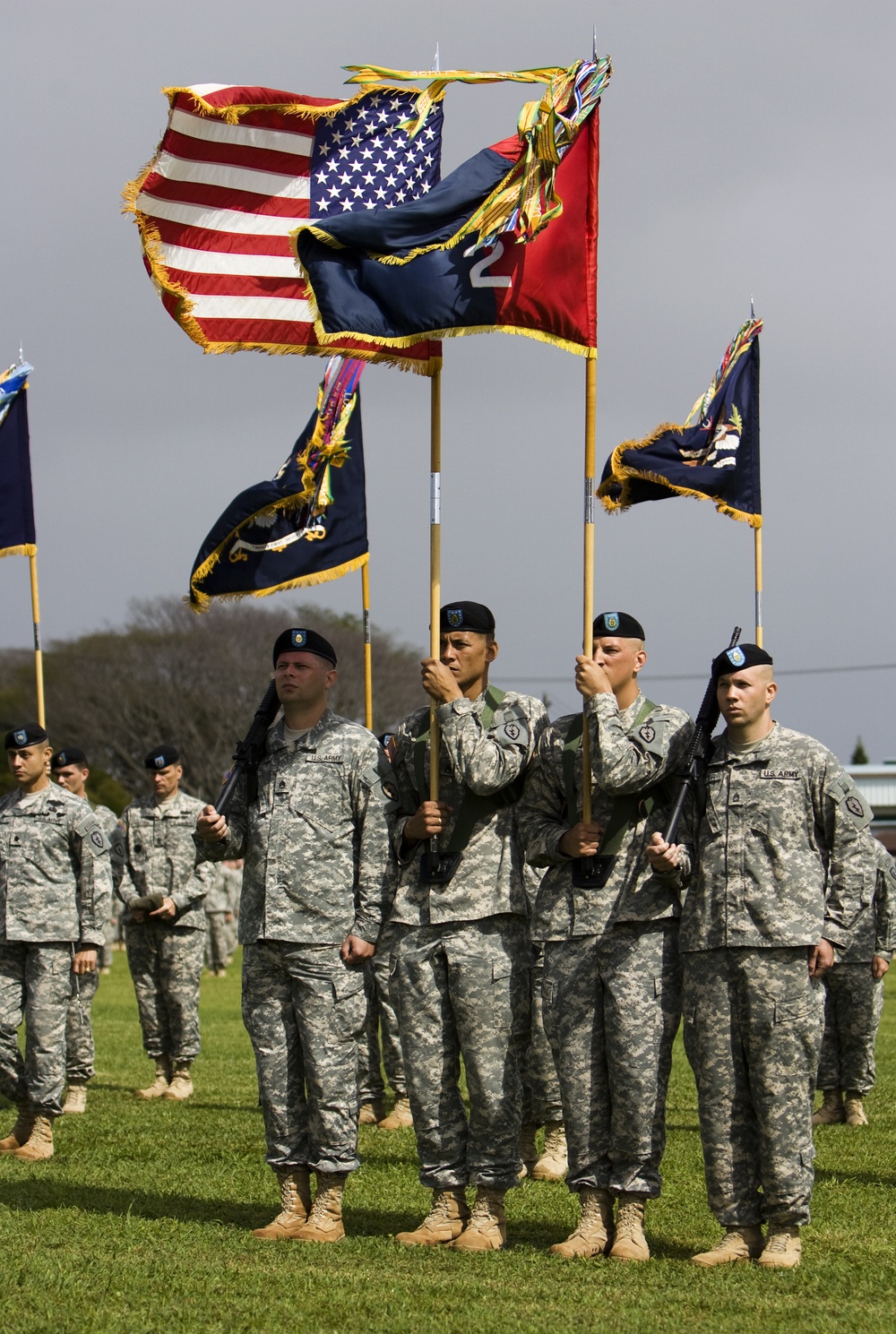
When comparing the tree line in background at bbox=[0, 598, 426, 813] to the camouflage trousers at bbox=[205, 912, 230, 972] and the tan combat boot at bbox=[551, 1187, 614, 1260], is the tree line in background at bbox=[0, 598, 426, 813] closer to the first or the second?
the camouflage trousers at bbox=[205, 912, 230, 972]

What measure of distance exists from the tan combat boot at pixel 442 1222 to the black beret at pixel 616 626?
260cm

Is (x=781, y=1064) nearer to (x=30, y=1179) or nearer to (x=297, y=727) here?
(x=297, y=727)

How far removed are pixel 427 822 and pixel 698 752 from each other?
48.8 inches

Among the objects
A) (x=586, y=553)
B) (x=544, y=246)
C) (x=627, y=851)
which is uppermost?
(x=544, y=246)

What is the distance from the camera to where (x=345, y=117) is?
8.48 metres

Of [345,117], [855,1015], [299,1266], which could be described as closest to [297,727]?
[299,1266]

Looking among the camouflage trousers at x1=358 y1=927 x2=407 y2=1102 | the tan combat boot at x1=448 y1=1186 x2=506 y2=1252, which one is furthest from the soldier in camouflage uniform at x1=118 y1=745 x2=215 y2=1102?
the tan combat boot at x1=448 y1=1186 x2=506 y2=1252

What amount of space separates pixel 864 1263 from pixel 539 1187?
243 cm

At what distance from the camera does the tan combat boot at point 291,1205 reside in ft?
24.8

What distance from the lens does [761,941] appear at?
687 cm

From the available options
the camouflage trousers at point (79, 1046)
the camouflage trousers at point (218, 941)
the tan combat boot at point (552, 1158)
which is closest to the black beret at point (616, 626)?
the tan combat boot at point (552, 1158)

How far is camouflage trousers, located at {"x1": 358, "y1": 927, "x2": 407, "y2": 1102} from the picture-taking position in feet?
39.0

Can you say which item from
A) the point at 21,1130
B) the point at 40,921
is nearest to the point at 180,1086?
the point at 21,1130

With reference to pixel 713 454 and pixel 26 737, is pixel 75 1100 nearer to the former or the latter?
pixel 26 737
